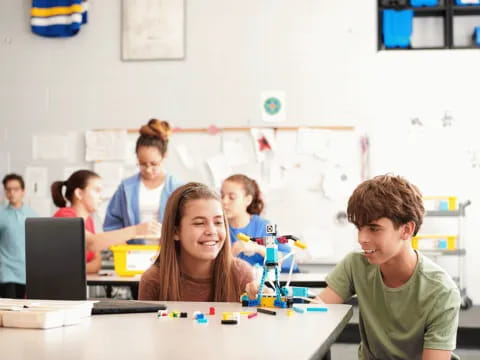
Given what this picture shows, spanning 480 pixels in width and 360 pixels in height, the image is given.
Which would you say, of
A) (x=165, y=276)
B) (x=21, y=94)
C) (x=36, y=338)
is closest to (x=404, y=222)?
(x=165, y=276)

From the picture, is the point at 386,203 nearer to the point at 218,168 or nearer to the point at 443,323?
the point at 443,323

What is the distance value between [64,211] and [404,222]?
2.25 metres

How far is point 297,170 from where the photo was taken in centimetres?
571

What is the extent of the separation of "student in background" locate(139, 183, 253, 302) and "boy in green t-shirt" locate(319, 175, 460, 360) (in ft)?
1.57

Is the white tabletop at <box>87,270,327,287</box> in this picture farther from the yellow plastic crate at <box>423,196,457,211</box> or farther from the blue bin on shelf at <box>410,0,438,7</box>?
the blue bin on shelf at <box>410,0,438,7</box>

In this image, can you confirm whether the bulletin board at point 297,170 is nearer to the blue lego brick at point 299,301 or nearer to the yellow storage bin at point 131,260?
the yellow storage bin at point 131,260

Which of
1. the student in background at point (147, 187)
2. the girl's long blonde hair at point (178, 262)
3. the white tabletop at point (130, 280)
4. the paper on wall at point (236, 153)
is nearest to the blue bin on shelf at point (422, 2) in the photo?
the paper on wall at point (236, 153)

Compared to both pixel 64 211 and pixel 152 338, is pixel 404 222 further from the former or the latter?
pixel 64 211

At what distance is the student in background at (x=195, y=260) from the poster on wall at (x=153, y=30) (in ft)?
11.6

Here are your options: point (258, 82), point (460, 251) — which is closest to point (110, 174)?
point (258, 82)

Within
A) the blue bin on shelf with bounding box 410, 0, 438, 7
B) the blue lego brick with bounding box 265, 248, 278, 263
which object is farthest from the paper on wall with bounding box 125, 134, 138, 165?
the blue lego brick with bounding box 265, 248, 278, 263

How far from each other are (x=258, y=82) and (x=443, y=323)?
405cm

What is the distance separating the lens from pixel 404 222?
2.09 metres

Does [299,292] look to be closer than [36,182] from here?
Yes
